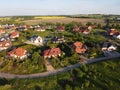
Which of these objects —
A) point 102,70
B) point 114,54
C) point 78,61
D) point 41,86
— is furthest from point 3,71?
point 114,54

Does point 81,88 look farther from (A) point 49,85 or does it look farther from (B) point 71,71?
(B) point 71,71

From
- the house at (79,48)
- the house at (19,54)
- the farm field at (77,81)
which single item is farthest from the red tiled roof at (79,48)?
the farm field at (77,81)

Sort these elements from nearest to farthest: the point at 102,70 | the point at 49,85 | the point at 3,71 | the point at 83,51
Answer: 1. the point at 49,85
2. the point at 102,70
3. the point at 3,71
4. the point at 83,51

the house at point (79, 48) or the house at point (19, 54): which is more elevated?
the house at point (79, 48)

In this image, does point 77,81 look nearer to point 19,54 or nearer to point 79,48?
point 79,48

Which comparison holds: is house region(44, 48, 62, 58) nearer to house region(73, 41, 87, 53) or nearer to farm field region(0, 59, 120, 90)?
house region(73, 41, 87, 53)

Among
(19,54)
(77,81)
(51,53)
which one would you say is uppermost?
(77,81)

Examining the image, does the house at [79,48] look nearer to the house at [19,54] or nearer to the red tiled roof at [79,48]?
the red tiled roof at [79,48]

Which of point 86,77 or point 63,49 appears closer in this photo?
point 86,77

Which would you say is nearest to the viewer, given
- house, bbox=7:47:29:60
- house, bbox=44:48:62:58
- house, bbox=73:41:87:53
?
house, bbox=44:48:62:58

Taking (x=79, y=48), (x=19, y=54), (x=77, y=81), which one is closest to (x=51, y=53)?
(x=19, y=54)

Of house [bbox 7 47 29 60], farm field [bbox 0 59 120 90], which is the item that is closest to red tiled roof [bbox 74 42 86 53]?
house [bbox 7 47 29 60]
